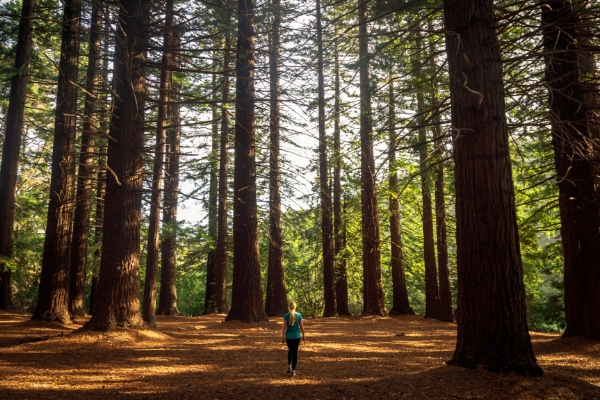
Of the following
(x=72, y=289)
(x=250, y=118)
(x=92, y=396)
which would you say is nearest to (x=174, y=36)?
(x=250, y=118)

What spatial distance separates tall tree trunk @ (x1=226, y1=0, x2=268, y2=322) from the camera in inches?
514

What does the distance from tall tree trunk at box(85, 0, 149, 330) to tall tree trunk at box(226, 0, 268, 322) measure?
11.3ft

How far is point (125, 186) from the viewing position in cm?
952

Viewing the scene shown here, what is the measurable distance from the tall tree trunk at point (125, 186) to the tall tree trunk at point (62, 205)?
270cm

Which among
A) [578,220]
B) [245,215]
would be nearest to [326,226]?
[245,215]

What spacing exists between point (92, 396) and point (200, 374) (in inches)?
66.8

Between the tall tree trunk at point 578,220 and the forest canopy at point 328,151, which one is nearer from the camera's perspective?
the forest canopy at point 328,151

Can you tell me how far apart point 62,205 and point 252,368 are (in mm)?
7986

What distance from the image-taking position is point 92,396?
18.1 feet

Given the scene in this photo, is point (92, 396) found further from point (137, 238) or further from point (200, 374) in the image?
point (137, 238)

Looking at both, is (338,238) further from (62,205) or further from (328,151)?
(62,205)

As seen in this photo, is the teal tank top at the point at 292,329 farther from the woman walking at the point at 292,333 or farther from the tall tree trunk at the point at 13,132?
A: the tall tree trunk at the point at 13,132

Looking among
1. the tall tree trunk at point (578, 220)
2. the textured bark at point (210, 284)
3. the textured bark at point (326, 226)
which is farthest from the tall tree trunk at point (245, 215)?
the tall tree trunk at point (578, 220)

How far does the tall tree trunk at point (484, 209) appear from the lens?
581cm
